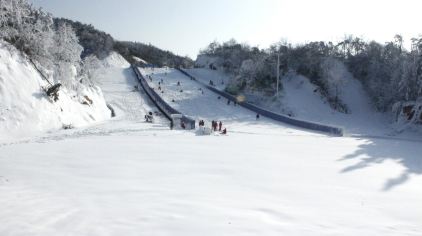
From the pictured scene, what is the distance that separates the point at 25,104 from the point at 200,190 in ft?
63.9

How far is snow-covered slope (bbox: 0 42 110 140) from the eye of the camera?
78.1ft

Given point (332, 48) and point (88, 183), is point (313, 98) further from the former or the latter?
point (88, 183)

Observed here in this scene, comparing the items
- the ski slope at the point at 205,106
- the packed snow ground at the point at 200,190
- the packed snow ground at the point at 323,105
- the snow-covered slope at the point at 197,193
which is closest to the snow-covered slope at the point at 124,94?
the ski slope at the point at 205,106

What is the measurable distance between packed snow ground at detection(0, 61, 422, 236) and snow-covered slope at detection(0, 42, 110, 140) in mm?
3774

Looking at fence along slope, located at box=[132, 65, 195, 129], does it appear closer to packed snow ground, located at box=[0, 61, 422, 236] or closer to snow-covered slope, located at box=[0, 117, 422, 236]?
packed snow ground, located at box=[0, 61, 422, 236]

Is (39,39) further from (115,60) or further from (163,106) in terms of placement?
(115,60)

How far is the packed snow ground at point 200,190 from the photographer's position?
7141 mm

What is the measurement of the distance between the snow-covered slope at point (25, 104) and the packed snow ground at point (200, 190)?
377 centimetres

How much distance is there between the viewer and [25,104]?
25688mm

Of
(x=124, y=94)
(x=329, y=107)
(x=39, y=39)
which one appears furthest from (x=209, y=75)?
(x=39, y=39)

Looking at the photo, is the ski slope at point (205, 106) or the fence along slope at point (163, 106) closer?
the fence along slope at point (163, 106)

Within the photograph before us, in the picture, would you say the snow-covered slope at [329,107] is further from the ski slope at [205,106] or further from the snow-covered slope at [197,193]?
the snow-covered slope at [197,193]

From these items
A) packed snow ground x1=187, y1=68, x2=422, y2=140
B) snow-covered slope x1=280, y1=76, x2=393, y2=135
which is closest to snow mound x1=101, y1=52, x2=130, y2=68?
packed snow ground x1=187, y1=68, x2=422, y2=140

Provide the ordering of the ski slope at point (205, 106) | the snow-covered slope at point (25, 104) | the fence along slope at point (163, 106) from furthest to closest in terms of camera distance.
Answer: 1. the ski slope at point (205, 106)
2. the fence along slope at point (163, 106)
3. the snow-covered slope at point (25, 104)
